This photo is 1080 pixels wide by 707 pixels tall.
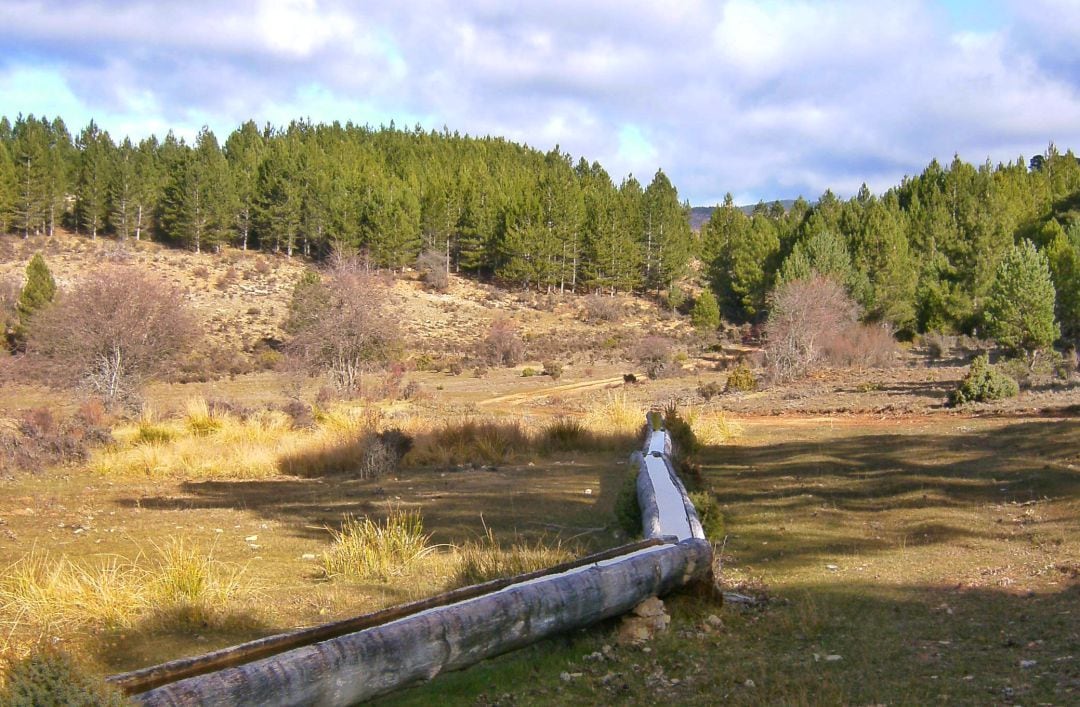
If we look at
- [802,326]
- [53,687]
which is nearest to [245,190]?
[802,326]

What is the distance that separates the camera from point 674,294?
7094 centimetres

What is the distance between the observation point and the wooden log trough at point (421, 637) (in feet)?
11.9

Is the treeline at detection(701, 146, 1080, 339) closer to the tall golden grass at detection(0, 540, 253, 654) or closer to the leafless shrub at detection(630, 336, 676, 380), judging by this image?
the leafless shrub at detection(630, 336, 676, 380)

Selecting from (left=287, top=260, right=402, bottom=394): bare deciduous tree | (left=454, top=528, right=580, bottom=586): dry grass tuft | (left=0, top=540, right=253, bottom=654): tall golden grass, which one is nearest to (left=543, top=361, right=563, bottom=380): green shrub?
(left=287, top=260, right=402, bottom=394): bare deciduous tree

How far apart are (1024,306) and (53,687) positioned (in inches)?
1694

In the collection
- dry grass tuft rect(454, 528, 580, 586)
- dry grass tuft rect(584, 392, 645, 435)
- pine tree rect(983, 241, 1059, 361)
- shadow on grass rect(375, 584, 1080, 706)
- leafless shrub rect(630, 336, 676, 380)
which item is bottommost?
shadow on grass rect(375, 584, 1080, 706)

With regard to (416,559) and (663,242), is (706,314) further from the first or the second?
(416,559)

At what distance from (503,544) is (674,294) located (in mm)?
63193

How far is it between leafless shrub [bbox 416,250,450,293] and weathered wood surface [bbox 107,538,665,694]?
62.1 meters

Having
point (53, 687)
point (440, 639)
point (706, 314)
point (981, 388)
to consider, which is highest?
point (706, 314)

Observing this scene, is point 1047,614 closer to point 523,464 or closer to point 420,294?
point 523,464

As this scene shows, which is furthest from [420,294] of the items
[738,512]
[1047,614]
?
[1047,614]

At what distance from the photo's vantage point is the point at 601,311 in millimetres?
65125

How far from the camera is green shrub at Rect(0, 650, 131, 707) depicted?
120 inches
